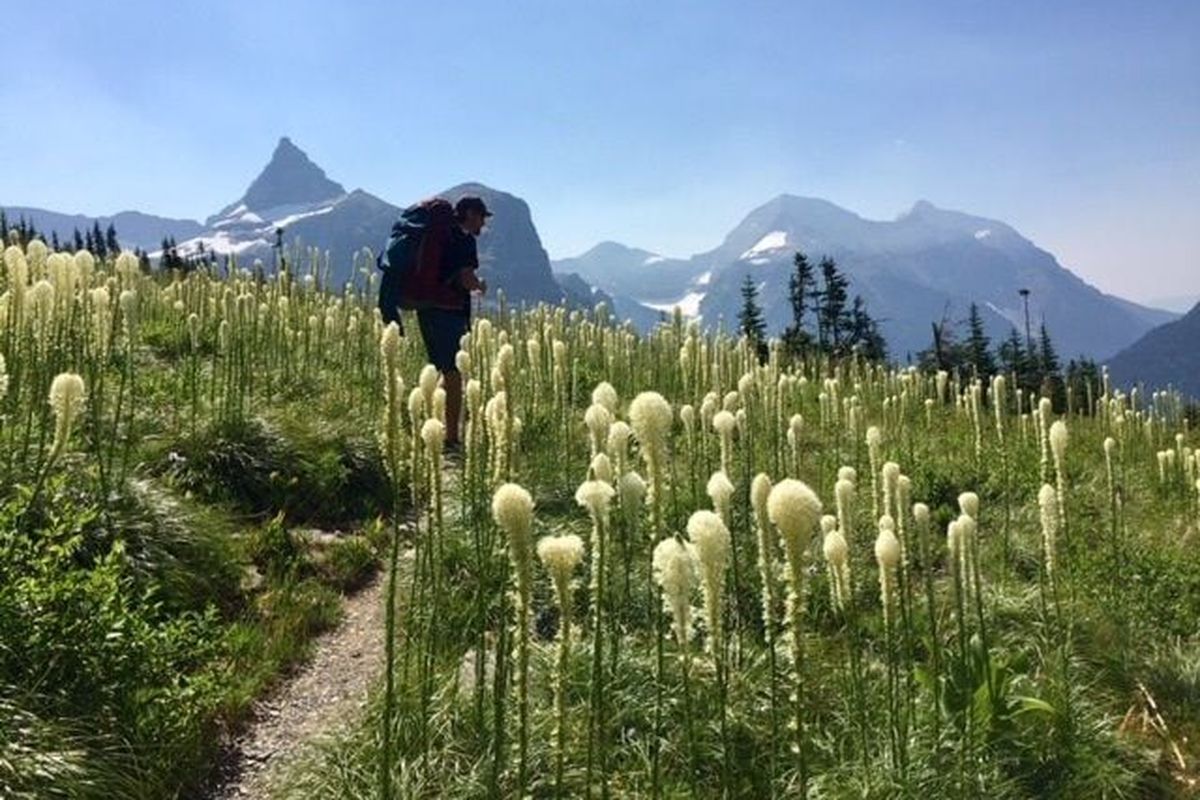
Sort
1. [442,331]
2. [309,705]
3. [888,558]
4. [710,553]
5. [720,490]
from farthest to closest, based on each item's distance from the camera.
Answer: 1. [442,331]
2. [309,705]
3. [888,558]
4. [720,490]
5. [710,553]

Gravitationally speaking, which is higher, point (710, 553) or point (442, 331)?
point (442, 331)

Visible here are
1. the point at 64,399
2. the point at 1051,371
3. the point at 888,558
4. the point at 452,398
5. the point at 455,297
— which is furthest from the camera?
the point at 1051,371

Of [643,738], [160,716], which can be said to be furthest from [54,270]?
[643,738]

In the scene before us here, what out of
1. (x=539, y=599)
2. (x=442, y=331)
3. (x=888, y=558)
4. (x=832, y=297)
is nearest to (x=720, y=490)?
(x=888, y=558)

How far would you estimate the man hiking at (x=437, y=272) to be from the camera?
376 inches

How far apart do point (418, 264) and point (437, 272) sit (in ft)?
0.70

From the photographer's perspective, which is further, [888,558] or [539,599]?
[539,599]

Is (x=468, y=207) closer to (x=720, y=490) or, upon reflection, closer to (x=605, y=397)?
(x=605, y=397)

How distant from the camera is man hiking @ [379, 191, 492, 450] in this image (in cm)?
956

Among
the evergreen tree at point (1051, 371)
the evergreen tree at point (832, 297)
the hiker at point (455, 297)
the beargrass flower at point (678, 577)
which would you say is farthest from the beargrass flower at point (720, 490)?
the evergreen tree at point (832, 297)

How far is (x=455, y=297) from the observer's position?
968cm

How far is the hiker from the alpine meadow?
2.92 ft

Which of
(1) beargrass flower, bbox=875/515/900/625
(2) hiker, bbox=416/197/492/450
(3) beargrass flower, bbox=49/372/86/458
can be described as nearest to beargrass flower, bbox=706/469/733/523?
(1) beargrass flower, bbox=875/515/900/625

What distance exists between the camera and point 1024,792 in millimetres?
4637
